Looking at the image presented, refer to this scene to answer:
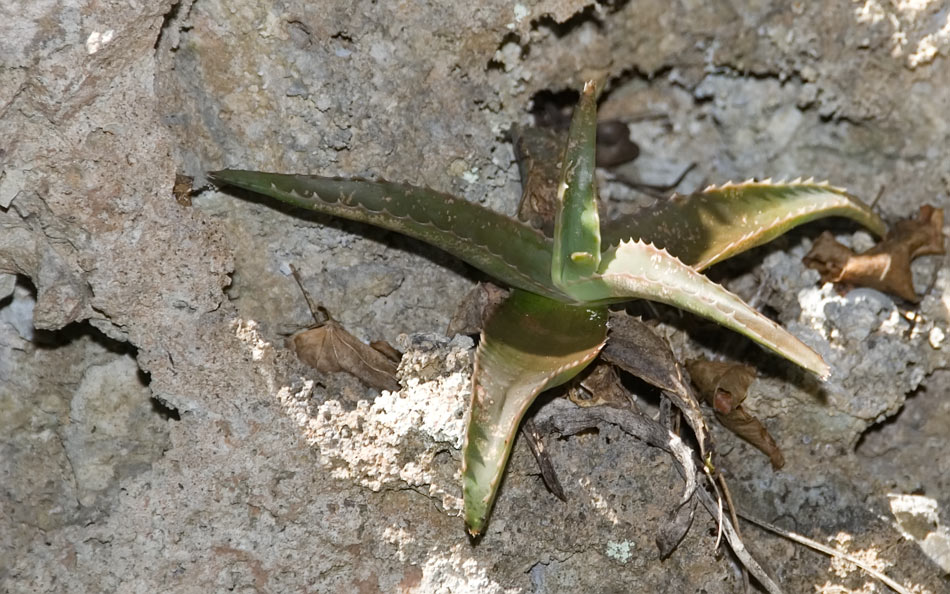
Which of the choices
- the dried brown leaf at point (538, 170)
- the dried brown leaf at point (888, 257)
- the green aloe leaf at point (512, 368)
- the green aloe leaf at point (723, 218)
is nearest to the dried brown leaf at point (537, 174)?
the dried brown leaf at point (538, 170)

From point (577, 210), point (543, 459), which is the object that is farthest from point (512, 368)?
point (577, 210)

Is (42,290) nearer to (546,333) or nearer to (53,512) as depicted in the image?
(53,512)

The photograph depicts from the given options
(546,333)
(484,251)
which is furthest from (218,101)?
(546,333)

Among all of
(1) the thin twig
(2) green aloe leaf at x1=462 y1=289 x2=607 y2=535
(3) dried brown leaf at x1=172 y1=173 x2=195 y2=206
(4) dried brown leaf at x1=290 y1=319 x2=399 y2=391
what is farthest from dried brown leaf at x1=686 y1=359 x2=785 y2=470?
(3) dried brown leaf at x1=172 y1=173 x2=195 y2=206

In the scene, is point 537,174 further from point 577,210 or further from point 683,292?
point 683,292

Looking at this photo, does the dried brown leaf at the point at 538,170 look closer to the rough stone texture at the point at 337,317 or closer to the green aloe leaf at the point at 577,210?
the rough stone texture at the point at 337,317
